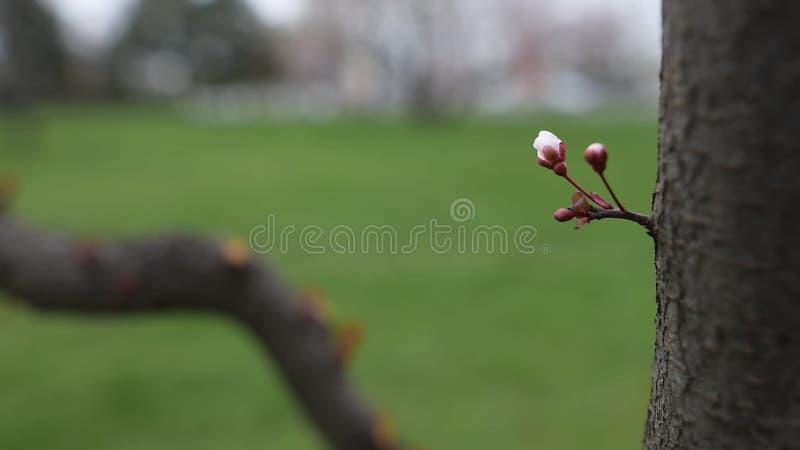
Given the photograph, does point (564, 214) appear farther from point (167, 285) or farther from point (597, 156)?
point (167, 285)

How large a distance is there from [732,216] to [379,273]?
544cm

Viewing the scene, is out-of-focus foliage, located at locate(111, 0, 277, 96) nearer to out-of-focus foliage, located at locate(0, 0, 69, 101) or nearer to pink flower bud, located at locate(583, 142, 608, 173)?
out-of-focus foliage, located at locate(0, 0, 69, 101)

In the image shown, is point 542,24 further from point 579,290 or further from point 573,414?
point 573,414

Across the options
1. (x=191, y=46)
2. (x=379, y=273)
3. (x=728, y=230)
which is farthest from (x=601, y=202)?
(x=191, y=46)

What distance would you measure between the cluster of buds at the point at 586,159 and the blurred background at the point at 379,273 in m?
2.92

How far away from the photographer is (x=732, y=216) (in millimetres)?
604

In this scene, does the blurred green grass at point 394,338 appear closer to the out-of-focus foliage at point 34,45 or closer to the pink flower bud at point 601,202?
the pink flower bud at point 601,202

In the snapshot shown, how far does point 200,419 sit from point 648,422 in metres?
3.34

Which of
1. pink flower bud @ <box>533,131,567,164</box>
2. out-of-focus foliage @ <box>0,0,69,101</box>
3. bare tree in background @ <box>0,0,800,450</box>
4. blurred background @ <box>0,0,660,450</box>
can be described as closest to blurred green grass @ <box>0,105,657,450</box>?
blurred background @ <box>0,0,660,450</box>

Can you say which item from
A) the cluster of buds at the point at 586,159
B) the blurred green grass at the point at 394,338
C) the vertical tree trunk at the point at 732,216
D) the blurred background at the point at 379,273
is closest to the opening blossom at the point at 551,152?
the cluster of buds at the point at 586,159

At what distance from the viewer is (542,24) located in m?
24.5

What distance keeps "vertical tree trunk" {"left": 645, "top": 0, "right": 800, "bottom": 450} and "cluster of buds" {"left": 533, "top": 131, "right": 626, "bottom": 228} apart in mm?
67

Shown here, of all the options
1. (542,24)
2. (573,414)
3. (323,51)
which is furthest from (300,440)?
(323,51)

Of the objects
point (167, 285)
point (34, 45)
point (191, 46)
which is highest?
point (191, 46)
